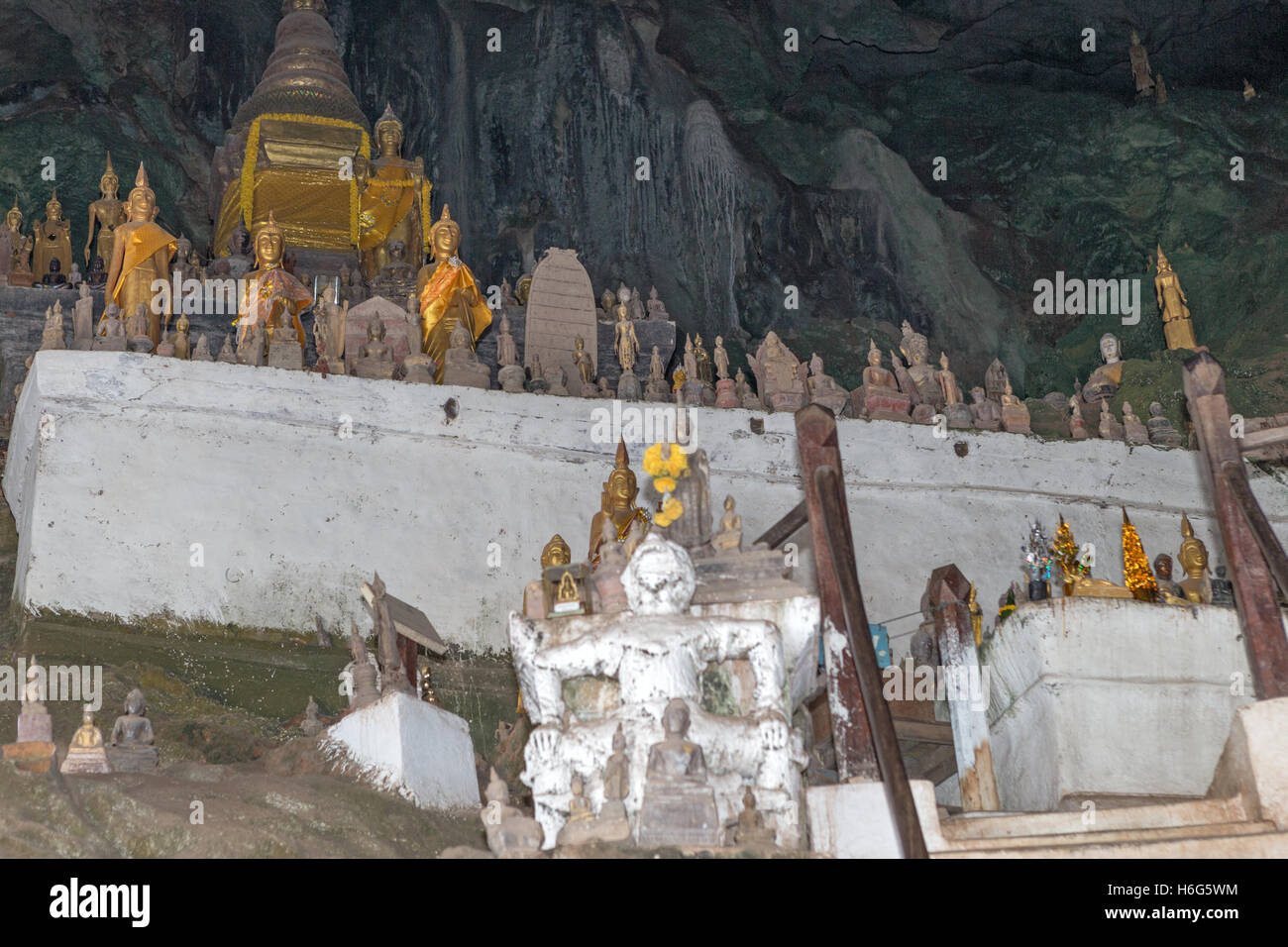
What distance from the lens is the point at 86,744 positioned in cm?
1116

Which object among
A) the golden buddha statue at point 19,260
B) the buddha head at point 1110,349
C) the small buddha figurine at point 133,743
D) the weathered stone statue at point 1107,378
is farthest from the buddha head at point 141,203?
the buddha head at point 1110,349

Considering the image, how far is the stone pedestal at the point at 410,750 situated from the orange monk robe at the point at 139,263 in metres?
7.96

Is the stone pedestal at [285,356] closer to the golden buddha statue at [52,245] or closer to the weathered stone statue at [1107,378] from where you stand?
the golden buddha statue at [52,245]

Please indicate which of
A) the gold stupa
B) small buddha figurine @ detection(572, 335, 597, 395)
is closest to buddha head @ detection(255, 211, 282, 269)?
small buddha figurine @ detection(572, 335, 597, 395)

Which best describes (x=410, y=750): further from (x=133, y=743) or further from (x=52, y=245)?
(x=52, y=245)

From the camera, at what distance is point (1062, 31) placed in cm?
2670

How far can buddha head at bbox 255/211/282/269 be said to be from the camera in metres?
20.0

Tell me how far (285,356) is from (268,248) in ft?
12.5

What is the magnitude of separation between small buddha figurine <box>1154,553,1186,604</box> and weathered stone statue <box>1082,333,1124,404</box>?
172 inches

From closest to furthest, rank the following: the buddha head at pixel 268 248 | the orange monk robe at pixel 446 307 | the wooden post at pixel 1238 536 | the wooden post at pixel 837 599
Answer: the wooden post at pixel 837 599
the wooden post at pixel 1238 536
the orange monk robe at pixel 446 307
the buddha head at pixel 268 248

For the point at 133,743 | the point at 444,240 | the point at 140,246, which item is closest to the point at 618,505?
the point at 133,743

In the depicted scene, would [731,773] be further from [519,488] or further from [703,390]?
[703,390]

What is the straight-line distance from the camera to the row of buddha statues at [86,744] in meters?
10.5
